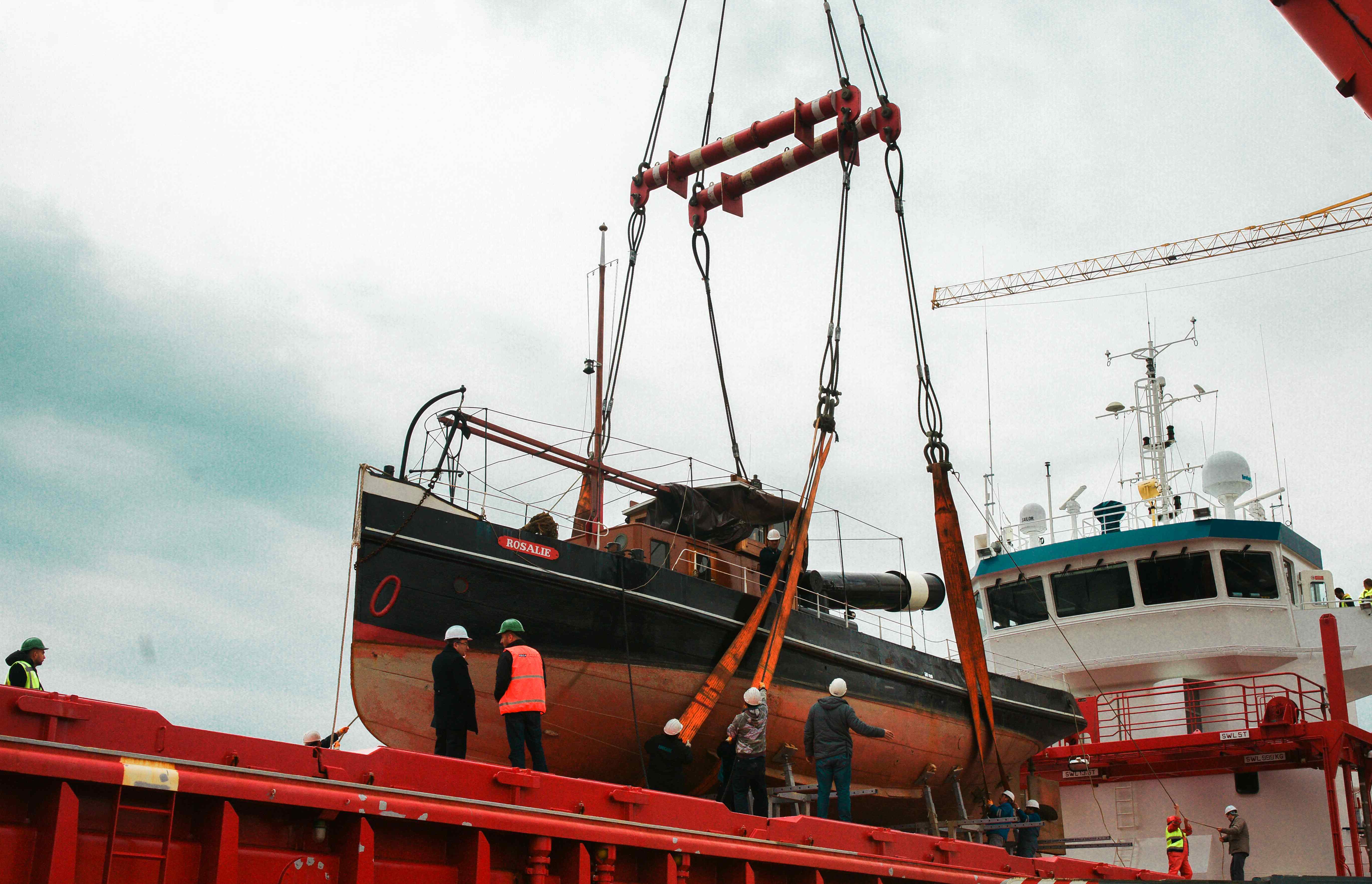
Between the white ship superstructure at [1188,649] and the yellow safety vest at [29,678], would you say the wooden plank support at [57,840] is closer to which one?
the yellow safety vest at [29,678]

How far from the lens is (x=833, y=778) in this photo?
344 inches

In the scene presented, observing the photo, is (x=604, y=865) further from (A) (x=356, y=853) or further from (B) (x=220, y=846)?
(B) (x=220, y=846)

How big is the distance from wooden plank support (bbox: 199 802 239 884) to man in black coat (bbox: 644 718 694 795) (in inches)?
219

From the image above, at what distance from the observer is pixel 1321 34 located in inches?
181

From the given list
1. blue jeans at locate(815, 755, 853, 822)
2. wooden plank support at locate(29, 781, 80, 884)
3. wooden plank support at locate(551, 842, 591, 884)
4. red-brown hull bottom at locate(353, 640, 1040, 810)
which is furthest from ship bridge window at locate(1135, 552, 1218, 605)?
wooden plank support at locate(29, 781, 80, 884)

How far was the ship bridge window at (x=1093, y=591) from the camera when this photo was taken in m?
15.4

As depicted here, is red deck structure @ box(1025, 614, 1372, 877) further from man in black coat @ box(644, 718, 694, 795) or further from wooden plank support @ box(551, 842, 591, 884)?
wooden plank support @ box(551, 842, 591, 884)

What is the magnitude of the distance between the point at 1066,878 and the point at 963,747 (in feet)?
11.6

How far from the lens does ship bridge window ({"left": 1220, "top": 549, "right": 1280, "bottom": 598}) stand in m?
15.0

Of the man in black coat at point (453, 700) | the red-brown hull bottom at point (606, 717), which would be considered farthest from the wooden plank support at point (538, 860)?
the red-brown hull bottom at point (606, 717)

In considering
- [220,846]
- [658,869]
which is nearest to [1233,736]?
[658,869]

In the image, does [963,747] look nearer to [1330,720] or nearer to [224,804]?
[1330,720]

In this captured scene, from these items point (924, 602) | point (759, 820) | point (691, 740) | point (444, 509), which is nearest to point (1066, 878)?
point (691, 740)

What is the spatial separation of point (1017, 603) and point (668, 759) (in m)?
8.65
